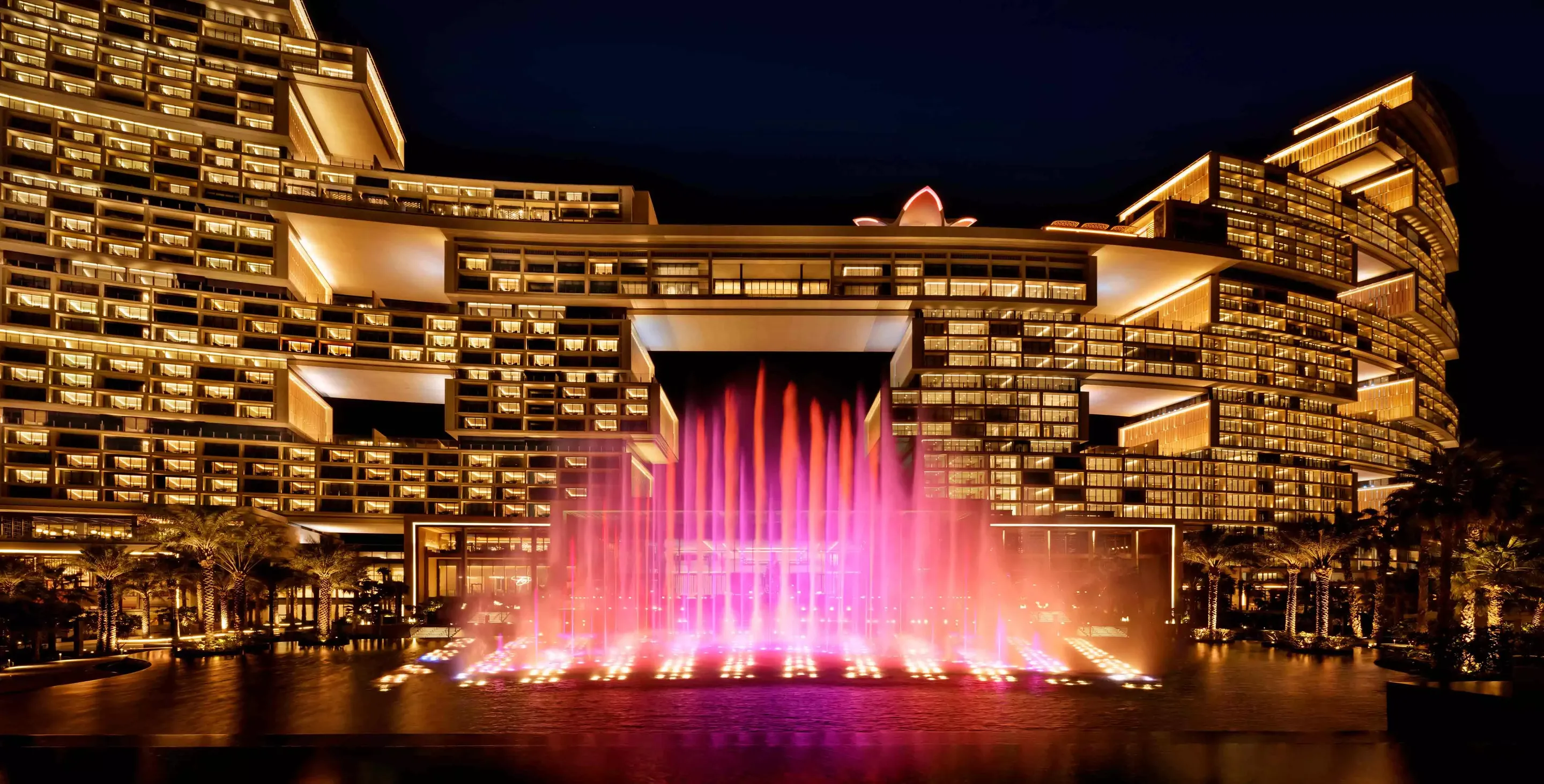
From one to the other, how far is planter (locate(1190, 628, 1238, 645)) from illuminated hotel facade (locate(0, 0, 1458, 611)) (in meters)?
37.1

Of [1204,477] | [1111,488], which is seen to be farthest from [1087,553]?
[1204,477]

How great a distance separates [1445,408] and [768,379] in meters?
73.3

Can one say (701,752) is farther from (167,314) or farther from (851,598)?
(167,314)

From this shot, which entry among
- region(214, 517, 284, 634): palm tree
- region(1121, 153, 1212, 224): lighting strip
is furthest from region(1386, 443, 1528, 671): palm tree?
region(1121, 153, 1212, 224): lighting strip

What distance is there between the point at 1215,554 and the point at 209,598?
165 feet

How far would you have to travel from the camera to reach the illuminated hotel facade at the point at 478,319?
247 feet

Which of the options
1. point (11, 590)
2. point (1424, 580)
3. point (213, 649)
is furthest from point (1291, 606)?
point (11, 590)

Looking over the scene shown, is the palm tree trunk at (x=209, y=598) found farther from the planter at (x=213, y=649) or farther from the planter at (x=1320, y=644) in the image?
the planter at (x=1320, y=644)

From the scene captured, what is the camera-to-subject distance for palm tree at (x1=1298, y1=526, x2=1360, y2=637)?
160 feet

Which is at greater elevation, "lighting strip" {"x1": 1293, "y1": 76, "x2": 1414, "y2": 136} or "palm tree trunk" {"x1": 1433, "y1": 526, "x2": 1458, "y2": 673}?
"lighting strip" {"x1": 1293, "y1": 76, "x2": 1414, "y2": 136}

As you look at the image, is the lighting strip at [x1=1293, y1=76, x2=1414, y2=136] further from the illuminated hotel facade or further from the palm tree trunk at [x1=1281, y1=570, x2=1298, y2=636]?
the palm tree trunk at [x1=1281, y1=570, x2=1298, y2=636]

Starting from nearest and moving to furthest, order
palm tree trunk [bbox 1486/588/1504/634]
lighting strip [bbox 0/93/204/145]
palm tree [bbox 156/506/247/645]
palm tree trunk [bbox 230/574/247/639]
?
palm tree trunk [bbox 1486/588/1504/634] < palm tree [bbox 156/506/247/645] < palm tree trunk [bbox 230/574/247/639] < lighting strip [bbox 0/93/204/145]

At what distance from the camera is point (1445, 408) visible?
385 ft

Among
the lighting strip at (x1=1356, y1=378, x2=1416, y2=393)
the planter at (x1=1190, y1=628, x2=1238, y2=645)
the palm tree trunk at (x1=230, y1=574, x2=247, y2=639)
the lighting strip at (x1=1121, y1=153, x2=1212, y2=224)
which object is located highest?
the lighting strip at (x1=1121, y1=153, x2=1212, y2=224)
